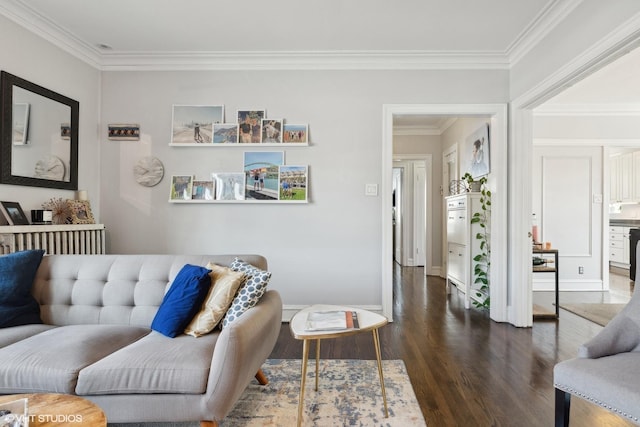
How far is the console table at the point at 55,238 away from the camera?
2.40 metres

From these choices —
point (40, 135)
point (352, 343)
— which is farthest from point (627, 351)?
point (40, 135)

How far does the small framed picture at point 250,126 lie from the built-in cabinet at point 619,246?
7083 mm

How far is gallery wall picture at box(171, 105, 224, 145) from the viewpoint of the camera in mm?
3514

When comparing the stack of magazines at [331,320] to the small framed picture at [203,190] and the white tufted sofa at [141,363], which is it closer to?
the white tufted sofa at [141,363]

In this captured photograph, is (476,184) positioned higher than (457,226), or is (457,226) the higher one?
(476,184)

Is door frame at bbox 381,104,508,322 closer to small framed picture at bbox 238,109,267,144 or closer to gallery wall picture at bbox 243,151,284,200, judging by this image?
gallery wall picture at bbox 243,151,284,200

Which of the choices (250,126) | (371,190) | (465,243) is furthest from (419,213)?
(250,126)

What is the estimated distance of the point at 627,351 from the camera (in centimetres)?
160

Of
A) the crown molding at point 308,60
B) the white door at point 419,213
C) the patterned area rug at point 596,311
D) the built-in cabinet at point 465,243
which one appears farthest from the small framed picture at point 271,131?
the white door at point 419,213

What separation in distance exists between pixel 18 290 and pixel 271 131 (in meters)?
2.29

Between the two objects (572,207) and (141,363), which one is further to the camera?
(572,207)

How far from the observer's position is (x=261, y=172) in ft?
11.4

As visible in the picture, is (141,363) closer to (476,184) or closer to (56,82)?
(56,82)

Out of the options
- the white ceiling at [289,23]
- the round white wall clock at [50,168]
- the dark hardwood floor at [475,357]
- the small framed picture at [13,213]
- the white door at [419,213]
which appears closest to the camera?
the dark hardwood floor at [475,357]
